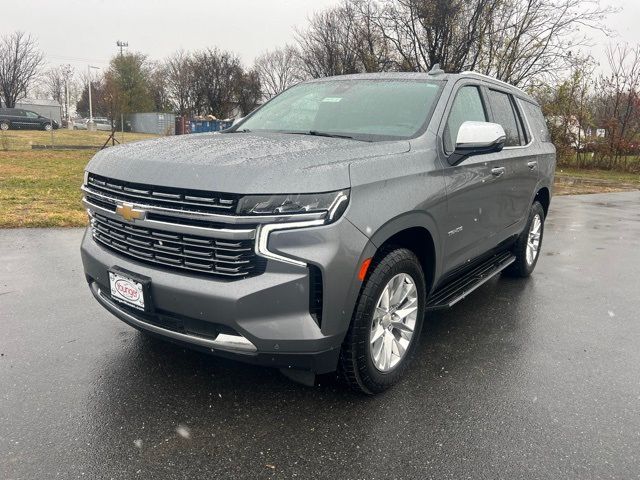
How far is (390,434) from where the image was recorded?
8.66 ft

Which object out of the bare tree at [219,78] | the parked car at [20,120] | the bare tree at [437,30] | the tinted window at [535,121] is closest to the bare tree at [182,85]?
the bare tree at [219,78]

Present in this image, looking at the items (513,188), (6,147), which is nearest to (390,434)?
(513,188)

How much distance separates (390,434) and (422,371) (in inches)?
30.7

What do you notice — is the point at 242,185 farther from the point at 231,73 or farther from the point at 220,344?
the point at 231,73

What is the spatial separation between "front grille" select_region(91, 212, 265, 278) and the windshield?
131 cm

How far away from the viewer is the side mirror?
3.19 meters

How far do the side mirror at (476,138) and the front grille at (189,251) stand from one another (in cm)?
161

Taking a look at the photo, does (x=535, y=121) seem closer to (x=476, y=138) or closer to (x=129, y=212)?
(x=476, y=138)

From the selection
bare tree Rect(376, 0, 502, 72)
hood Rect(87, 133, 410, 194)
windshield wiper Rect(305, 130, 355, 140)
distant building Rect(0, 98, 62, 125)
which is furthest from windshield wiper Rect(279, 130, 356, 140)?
distant building Rect(0, 98, 62, 125)

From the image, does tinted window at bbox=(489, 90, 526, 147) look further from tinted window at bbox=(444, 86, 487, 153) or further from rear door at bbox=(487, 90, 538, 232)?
tinted window at bbox=(444, 86, 487, 153)

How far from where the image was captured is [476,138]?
10.5 ft

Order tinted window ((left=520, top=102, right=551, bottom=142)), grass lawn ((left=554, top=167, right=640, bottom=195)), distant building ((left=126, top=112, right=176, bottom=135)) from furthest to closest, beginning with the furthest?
1. distant building ((left=126, top=112, right=176, bottom=135))
2. grass lawn ((left=554, top=167, right=640, bottom=195))
3. tinted window ((left=520, top=102, right=551, bottom=142))

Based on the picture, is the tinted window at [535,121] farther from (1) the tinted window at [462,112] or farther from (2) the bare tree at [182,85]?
(2) the bare tree at [182,85]

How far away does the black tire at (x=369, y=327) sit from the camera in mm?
2676
